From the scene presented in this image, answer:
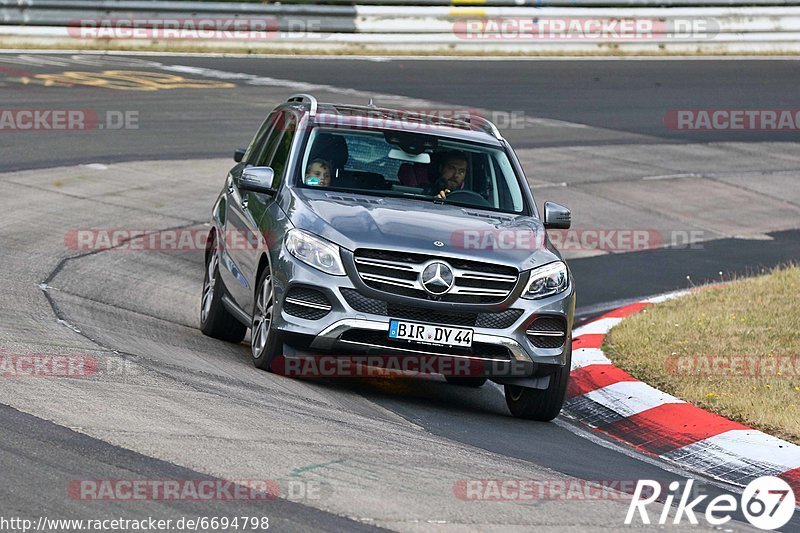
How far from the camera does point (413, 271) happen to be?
826 centimetres

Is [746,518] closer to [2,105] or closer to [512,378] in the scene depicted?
[512,378]

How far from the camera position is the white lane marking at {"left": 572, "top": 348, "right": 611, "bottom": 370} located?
399 inches

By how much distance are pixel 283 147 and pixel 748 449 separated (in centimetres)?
390

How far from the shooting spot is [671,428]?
851cm

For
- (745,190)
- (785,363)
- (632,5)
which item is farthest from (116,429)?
(632,5)

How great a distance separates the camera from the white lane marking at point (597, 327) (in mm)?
11164

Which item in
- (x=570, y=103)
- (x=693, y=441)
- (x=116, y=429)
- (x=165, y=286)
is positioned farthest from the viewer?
(x=570, y=103)

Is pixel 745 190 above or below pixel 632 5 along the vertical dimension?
below

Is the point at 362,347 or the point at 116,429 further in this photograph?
the point at 362,347

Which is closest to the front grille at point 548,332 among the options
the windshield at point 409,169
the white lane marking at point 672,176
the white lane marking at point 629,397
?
the white lane marking at point 629,397

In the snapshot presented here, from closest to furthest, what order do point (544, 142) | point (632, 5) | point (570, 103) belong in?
point (544, 142), point (570, 103), point (632, 5)

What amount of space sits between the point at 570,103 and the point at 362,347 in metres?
17.0

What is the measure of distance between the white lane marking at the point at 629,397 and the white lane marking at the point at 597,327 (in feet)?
5.37

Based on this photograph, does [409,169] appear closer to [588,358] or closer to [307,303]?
[307,303]
